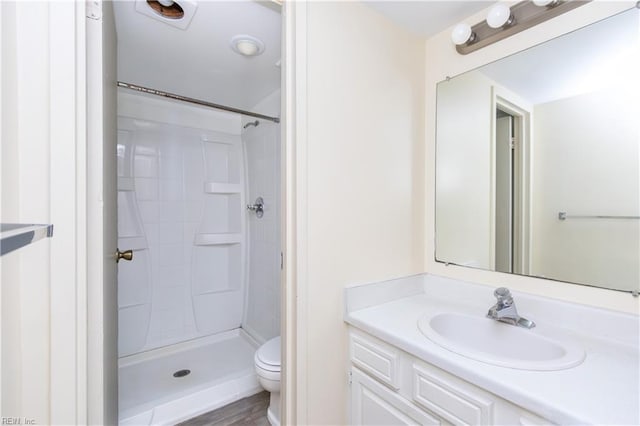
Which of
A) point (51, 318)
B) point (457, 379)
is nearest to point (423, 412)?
point (457, 379)

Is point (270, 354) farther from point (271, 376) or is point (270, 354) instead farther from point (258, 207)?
point (258, 207)

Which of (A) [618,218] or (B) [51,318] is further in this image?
(A) [618,218]

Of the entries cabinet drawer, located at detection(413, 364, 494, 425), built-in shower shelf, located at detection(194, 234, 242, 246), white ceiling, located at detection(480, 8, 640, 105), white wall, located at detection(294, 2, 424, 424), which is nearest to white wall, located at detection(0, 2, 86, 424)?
white wall, located at detection(294, 2, 424, 424)

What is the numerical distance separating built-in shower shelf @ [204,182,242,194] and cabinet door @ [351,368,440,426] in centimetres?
197

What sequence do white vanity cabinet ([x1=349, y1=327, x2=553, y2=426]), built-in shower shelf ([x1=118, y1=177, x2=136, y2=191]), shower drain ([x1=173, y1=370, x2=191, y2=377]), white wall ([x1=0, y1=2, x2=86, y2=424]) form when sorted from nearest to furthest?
1. white wall ([x1=0, y1=2, x2=86, y2=424])
2. white vanity cabinet ([x1=349, y1=327, x2=553, y2=426])
3. shower drain ([x1=173, y1=370, x2=191, y2=377])
4. built-in shower shelf ([x1=118, y1=177, x2=136, y2=191])

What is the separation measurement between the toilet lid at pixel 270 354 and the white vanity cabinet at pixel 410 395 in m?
0.53

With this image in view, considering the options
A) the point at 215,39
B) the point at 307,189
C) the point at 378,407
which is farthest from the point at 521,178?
the point at 215,39

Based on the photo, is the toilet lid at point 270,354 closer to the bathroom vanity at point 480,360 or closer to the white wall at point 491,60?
the bathroom vanity at point 480,360

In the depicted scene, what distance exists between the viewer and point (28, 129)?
25.6 inches

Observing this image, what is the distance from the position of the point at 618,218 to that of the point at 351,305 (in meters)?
1.07

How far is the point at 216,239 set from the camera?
8.43 ft

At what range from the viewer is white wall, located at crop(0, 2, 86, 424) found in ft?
2.05

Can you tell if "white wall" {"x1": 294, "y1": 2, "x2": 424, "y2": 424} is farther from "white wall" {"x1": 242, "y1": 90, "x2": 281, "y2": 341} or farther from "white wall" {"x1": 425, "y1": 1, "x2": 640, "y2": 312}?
"white wall" {"x1": 242, "y1": 90, "x2": 281, "y2": 341}

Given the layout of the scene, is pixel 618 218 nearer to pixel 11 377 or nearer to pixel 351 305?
pixel 351 305
